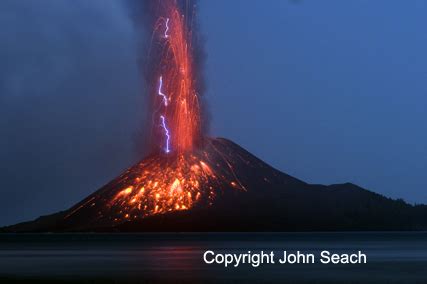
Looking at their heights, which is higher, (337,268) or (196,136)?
(196,136)

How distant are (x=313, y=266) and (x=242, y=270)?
10.0 metres

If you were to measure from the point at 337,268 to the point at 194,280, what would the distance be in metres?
17.6

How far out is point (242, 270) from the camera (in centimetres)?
6300

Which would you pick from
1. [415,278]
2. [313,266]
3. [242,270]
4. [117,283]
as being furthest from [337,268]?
[117,283]

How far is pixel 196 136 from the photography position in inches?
7825

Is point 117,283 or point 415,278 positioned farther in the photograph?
point 415,278

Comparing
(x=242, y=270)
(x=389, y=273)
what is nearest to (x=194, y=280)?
(x=242, y=270)

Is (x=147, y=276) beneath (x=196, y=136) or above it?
beneath

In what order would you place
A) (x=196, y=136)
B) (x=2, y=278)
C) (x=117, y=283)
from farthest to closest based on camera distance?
1. (x=196, y=136)
2. (x=2, y=278)
3. (x=117, y=283)

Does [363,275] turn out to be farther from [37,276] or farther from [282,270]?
[37,276]

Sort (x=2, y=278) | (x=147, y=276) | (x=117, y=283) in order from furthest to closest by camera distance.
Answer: (x=147, y=276) < (x=2, y=278) < (x=117, y=283)

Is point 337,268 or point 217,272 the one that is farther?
point 337,268

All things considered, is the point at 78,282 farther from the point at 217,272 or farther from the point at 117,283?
the point at 217,272

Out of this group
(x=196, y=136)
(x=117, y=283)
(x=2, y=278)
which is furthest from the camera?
(x=196, y=136)
